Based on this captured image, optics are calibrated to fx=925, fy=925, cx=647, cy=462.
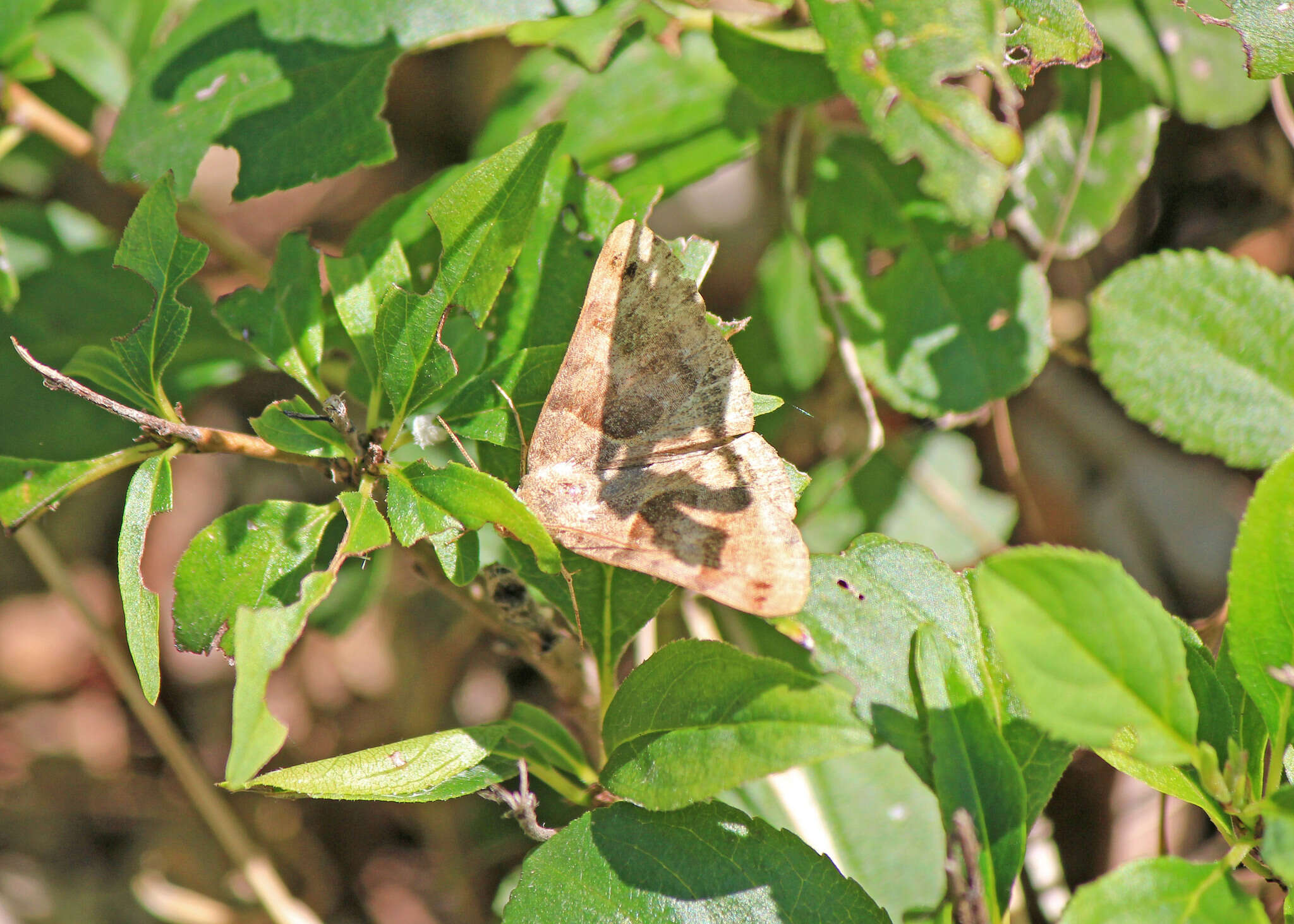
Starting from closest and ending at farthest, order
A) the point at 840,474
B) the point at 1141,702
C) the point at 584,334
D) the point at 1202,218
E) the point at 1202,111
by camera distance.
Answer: the point at 1141,702 < the point at 584,334 < the point at 1202,111 < the point at 840,474 < the point at 1202,218

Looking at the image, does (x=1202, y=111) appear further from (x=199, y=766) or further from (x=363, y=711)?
(x=199, y=766)

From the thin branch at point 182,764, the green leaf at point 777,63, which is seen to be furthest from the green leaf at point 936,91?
the thin branch at point 182,764

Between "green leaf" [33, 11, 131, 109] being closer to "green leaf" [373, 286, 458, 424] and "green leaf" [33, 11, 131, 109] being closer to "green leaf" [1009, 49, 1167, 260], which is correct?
"green leaf" [373, 286, 458, 424]

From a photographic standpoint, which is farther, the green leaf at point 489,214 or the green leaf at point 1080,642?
the green leaf at point 489,214

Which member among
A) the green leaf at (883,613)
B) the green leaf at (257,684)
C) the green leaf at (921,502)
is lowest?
the green leaf at (921,502)

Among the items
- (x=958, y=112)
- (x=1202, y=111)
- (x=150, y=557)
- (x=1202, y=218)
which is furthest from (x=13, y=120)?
(x=1202, y=218)

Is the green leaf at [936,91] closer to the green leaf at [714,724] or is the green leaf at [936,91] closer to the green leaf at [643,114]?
the green leaf at [643,114]

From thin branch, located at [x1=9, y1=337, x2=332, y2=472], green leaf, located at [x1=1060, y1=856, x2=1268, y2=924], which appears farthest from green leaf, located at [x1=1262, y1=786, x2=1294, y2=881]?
thin branch, located at [x1=9, y1=337, x2=332, y2=472]

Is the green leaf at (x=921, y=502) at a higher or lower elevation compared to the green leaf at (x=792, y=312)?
lower
